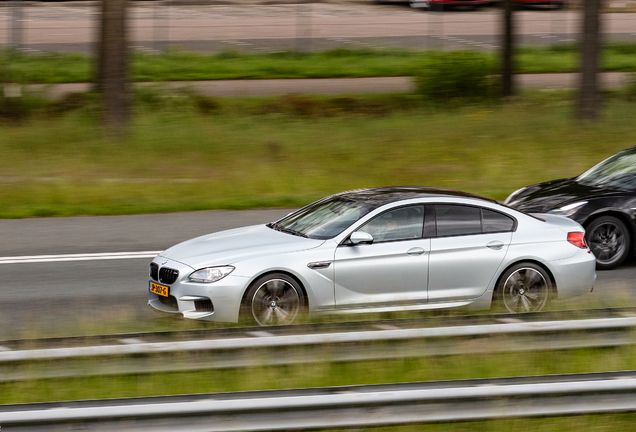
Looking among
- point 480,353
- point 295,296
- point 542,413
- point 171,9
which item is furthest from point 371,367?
point 171,9

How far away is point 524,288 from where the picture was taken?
8.08 meters

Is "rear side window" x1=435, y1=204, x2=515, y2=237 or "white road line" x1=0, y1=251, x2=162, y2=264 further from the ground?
"rear side window" x1=435, y1=204, x2=515, y2=237

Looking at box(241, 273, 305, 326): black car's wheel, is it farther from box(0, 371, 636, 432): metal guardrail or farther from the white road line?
the white road line

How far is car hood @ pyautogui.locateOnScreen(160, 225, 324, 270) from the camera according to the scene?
24.7 feet

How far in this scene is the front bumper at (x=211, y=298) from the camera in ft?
24.0

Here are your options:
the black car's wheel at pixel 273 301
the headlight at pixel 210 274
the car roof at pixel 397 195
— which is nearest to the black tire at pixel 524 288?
the car roof at pixel 397 195

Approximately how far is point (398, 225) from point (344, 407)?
369cm

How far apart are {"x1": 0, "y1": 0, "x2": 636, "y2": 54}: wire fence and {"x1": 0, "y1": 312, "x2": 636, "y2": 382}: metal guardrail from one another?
81.7 ft

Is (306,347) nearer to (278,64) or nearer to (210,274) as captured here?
(210,274)

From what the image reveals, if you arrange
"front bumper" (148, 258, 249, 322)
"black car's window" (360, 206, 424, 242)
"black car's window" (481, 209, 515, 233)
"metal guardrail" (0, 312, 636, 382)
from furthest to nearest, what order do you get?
1. "black car's window" (481, 209, 515, 233)
2. "black car's window" (360, 206, 424, 242)
3. "front bumper" (148, 258, 249, 322)
4. "metal guardrail" (0, 312, 636, 382)

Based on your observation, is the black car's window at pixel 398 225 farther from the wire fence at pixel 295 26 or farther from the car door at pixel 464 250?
the wire fence at pixel 295 26

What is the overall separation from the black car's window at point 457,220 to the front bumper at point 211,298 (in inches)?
78.8

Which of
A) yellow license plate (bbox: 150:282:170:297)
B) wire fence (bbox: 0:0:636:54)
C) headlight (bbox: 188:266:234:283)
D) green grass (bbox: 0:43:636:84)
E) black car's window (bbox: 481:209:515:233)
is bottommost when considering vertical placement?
yellow license plate (bbox: 150:282:170:297)

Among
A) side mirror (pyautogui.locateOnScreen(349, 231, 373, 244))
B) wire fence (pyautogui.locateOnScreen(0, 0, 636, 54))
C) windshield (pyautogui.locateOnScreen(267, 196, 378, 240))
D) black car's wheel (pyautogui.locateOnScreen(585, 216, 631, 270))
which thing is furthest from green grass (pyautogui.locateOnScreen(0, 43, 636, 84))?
side mirror (pyautogui.locateOnScreen(349, 231, 373, 244))
